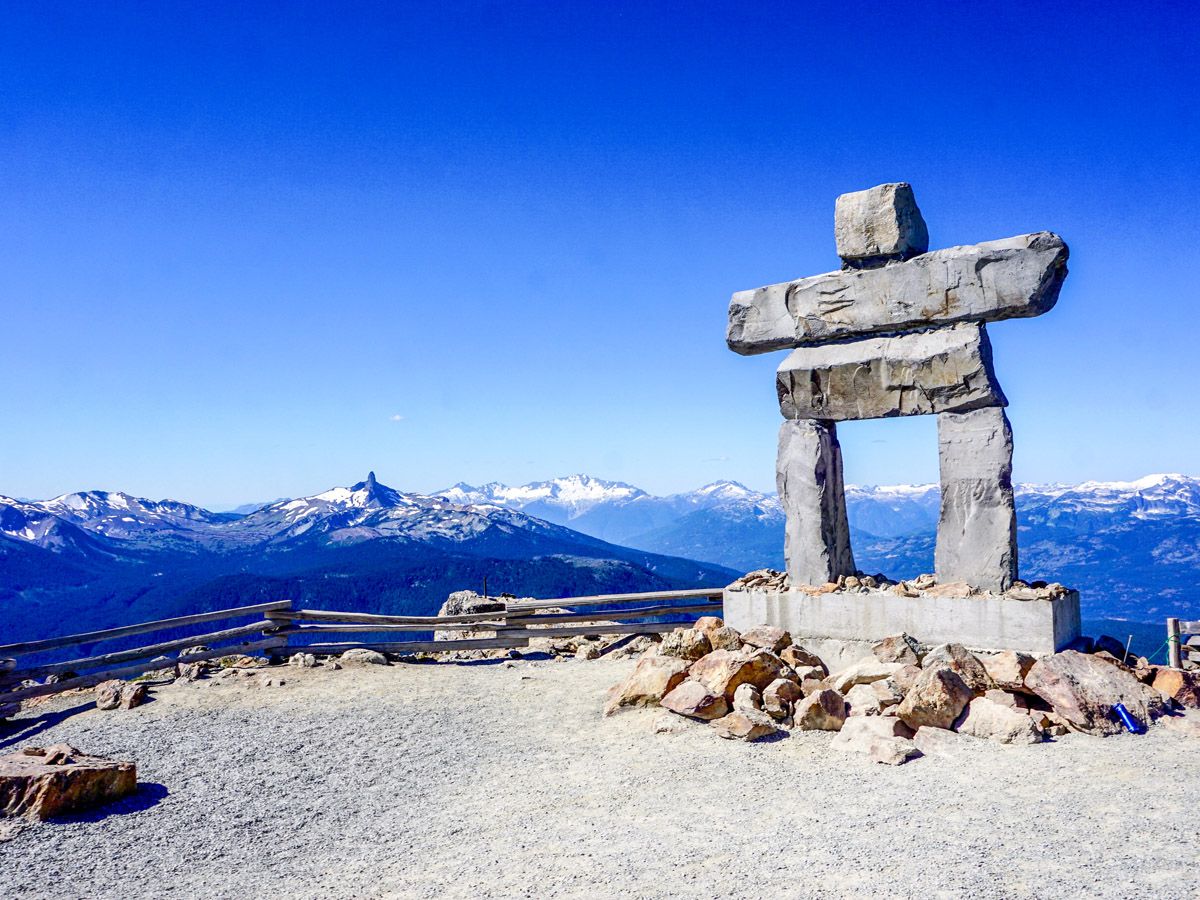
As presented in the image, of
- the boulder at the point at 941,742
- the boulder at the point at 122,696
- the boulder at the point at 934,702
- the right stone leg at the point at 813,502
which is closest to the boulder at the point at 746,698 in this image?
the boulder at the point at 934,702

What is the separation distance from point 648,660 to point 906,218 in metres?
6.38

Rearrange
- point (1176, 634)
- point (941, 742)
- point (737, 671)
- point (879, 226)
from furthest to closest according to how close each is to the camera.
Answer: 1. point (879, 226)
2. point (1176, 634)
3. point (737, 671)
4. point (941, 742)

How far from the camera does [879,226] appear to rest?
10164 mm

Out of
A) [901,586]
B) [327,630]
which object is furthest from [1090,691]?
[327,630]

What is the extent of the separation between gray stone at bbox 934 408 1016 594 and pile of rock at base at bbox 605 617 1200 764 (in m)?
1.06

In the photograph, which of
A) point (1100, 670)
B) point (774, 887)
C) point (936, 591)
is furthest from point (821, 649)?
point (774, 887)

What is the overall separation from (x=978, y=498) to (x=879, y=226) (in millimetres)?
3537

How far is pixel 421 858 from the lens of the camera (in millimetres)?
6281

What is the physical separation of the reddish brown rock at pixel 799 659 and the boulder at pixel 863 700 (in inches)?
36.1

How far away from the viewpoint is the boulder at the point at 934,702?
8.02 meters

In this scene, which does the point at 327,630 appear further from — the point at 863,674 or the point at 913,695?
the point at 913,695

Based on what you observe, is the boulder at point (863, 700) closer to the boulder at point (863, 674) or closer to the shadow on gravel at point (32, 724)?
the boulder at point (863, 674)

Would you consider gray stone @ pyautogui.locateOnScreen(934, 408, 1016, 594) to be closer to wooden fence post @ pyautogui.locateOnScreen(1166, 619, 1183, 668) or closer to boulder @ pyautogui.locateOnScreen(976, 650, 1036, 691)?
boulder @ pyautogui.locateOnScreen(976, 650, 1036, 691)

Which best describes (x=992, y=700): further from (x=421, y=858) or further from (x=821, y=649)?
(x=421, y=858)
